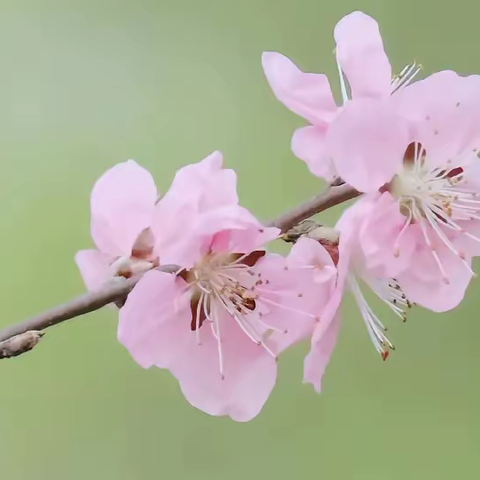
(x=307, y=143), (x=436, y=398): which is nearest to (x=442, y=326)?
(x=436, y=398)

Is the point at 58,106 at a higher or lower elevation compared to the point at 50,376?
higher

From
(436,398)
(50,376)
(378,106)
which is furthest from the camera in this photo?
(436,398)

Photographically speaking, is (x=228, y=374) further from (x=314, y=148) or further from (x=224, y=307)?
(x=314, y=148)

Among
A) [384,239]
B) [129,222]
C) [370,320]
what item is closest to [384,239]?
[384,239]

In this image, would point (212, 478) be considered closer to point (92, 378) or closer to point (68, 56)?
point (92, 378)

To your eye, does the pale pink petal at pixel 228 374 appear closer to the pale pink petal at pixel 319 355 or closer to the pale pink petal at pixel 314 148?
the pale pink petal at pixel 319 355

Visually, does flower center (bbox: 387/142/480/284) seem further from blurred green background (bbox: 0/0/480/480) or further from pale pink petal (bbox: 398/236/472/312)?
blurred green background (bbox: 0/0/480/480)
